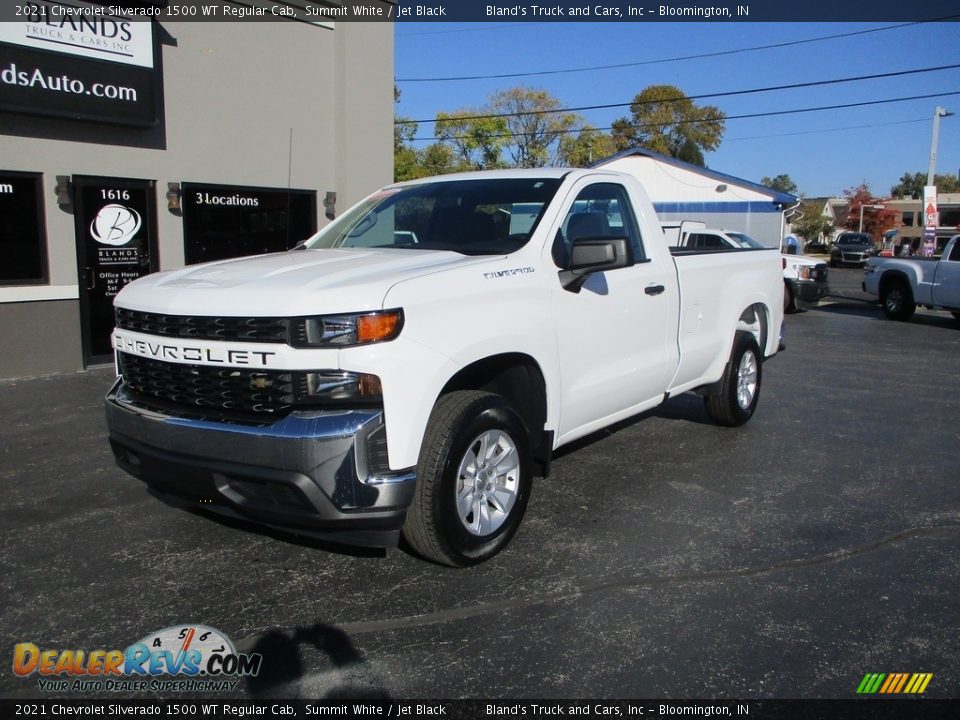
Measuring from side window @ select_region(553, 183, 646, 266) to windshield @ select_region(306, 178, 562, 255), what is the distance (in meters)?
0.19

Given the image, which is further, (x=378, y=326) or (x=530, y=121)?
(x=530, y=121)

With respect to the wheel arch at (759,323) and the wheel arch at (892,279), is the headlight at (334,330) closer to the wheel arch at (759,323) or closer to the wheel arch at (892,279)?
the wheel arch at (759,323)

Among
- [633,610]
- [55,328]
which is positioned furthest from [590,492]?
[55,328]

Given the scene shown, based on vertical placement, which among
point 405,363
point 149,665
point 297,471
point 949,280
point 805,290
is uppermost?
point 405,363

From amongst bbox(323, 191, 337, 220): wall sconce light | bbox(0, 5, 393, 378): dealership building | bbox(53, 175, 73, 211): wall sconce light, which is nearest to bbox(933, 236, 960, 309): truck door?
bbox(0, 5, 393, 378): dealership building

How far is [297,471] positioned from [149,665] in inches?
37.4

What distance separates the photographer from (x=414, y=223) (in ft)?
16.4

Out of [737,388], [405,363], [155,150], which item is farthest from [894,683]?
[155,150]

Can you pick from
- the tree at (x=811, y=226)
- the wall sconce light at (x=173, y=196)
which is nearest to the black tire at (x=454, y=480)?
the wall sconce light at (x=173, y=196)

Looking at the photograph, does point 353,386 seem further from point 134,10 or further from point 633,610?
point 134,10

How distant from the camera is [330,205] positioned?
39.2ft

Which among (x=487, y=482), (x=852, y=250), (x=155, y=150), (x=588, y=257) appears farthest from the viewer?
(x=852, y=250)

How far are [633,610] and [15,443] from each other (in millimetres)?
5172

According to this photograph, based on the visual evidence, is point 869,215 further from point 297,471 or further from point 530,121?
point 297,471
